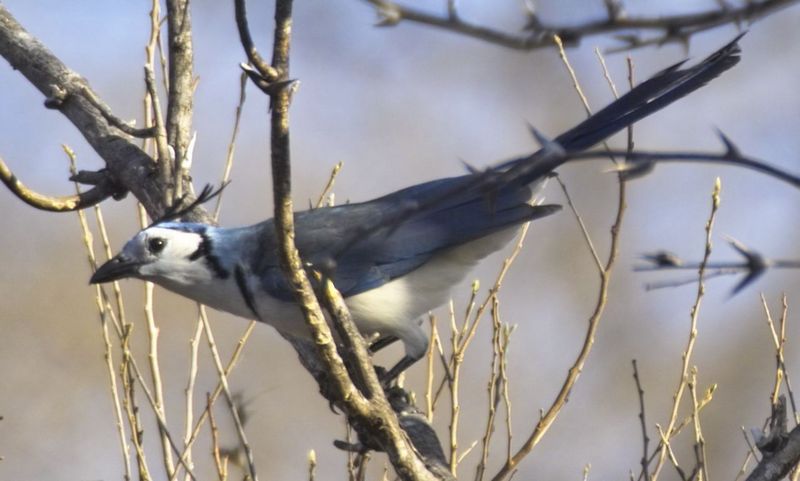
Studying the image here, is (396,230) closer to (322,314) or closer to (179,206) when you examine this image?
(179,206)

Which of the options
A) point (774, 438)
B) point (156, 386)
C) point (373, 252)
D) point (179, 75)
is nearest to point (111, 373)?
point (156, 386)

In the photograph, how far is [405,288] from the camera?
396cm

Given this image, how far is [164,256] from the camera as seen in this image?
12.1ft

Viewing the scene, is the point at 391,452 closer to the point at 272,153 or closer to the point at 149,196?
the point at 272,153

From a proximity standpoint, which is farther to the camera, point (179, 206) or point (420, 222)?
point (420, 222)

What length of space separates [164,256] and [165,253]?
0.01 meters

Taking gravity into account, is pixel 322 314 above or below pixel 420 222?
below

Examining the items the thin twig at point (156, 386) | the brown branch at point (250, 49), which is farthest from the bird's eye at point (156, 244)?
the brown branch at point (250, 49)

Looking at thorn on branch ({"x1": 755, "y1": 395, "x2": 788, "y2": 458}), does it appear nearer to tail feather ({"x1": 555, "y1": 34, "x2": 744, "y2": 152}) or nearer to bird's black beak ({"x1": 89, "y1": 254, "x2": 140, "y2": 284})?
tail feather ({"x1": 555, "y1": 34, "x2": 744, "y2": 152})

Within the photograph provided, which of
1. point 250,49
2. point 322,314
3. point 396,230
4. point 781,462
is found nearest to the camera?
point 250,49

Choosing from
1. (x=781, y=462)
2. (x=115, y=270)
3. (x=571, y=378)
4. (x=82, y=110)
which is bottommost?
(x=781, y=462)

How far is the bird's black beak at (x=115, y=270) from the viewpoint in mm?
3562

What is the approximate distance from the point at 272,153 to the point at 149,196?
1.64 meters

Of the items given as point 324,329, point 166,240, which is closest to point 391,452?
point 324,329
